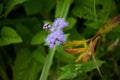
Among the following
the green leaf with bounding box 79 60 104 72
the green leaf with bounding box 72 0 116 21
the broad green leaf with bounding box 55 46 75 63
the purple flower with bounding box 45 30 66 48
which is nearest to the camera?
the purple flower with bounding box 45 30 66 48

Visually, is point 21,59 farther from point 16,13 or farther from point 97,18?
point 97,18

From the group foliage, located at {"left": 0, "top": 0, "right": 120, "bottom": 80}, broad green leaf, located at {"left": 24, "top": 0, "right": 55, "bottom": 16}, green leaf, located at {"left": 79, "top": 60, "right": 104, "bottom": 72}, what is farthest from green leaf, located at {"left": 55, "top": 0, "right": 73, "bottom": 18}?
green leaf, located at {"left": 79, "top": 60, "right": 104, "bottom": 72}

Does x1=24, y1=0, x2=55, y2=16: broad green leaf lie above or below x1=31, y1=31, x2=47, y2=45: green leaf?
above

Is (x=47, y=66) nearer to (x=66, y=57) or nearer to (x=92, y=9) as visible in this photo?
(x=66, y=57)

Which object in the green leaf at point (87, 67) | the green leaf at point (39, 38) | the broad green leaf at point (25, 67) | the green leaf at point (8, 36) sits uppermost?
the green leaf at point (8, 36)

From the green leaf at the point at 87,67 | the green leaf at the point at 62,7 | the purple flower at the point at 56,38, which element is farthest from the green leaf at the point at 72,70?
the green leaf at the point at 62,7

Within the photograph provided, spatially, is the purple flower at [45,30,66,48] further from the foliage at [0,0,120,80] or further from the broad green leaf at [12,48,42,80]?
the broad green leaf at [12,48,42,80]

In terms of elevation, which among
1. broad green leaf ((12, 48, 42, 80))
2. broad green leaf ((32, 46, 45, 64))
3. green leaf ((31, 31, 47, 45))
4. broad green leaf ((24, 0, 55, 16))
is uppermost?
broad green leaf ((24, 0, 55, 16))

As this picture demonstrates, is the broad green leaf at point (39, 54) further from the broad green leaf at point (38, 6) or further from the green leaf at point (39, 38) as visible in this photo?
the broad green leaf at point (38, 6)
